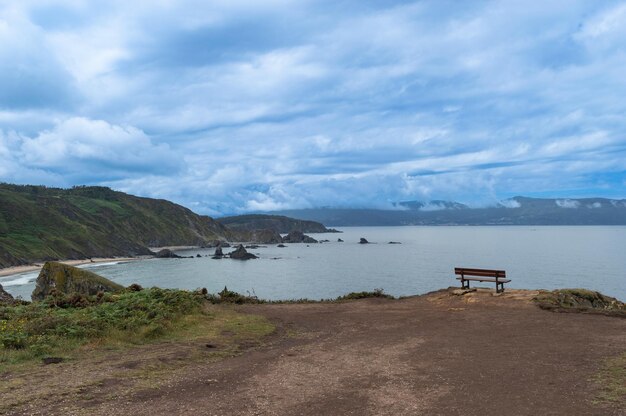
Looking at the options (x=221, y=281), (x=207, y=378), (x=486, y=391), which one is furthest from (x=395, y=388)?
(x=221, y=281)

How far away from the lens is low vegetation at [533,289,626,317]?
18469 millimetres

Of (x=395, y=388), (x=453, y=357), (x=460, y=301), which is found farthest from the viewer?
(x=460, y=301)

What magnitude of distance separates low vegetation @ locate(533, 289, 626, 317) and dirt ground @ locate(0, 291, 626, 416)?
28.4 inches

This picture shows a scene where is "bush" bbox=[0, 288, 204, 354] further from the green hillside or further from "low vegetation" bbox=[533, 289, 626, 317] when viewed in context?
the green hillside

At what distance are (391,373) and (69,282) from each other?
36.0 metres

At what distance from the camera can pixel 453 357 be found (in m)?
12.4

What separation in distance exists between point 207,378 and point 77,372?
3.22 meters

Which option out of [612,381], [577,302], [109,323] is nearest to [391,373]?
[612,381]


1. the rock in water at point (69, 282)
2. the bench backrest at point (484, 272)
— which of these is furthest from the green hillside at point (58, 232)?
the bench backrest at point (484, 272)

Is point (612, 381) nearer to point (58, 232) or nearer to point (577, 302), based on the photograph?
point (577, 302)

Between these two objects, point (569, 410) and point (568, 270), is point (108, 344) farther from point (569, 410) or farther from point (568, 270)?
point (568, 270)

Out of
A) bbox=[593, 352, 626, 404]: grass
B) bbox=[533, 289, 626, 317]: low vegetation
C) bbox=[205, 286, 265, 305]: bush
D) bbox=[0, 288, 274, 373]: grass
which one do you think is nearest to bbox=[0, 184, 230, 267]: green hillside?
bbox=[205, 286, 265, 305]: bush

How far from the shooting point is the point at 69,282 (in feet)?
128

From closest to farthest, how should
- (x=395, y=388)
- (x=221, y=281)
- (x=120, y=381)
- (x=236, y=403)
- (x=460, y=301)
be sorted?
1. (x=236, y=403)
2. (x=395, y=388)
3. (x=120, y=381)
4. (x=460, y=301)
5. (x=221, y=281)
